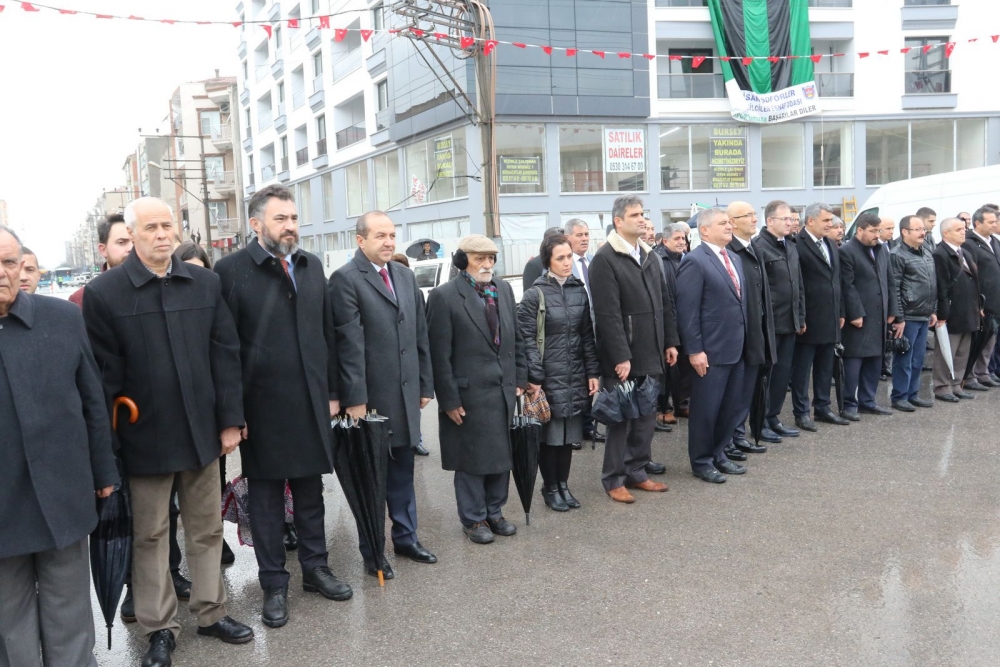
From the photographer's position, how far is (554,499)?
19.4ft

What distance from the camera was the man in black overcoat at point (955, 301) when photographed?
9.22 m

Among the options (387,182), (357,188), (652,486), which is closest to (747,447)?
(652,486)

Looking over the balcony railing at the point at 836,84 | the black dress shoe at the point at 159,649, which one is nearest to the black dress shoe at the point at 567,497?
the black dress shoe at the point at 159,649

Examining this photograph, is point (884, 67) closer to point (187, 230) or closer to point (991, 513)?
point (991, 513)

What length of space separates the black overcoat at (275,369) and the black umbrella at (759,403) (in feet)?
14.3

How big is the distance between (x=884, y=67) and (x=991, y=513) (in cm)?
2657

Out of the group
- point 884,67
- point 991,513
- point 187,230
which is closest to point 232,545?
point 991,513

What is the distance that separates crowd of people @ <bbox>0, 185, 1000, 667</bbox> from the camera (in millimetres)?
3242

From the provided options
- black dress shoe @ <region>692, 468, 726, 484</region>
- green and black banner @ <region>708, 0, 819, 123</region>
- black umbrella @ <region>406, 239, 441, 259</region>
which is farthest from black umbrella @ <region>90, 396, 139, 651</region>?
green and black banner @ <region>708, 0, 819, 123</region>

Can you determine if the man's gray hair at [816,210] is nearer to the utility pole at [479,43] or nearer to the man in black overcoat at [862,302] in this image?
the man in black overcoat at [862,302]

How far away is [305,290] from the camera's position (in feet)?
14.3

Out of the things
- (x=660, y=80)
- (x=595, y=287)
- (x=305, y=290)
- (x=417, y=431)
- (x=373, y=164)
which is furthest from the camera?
(x=373, y=164)

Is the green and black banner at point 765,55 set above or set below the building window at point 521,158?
above

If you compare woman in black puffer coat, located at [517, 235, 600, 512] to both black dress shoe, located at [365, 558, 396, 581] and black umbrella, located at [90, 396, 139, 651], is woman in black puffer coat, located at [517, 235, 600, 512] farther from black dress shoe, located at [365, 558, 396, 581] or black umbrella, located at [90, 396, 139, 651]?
black umbrella, located at [90, 396, 139, 651]
